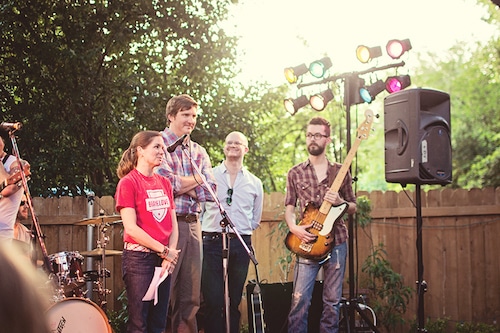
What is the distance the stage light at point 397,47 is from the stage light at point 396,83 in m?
0.28

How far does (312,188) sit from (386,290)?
81.8 inches

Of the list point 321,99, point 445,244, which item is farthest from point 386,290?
point 321,99

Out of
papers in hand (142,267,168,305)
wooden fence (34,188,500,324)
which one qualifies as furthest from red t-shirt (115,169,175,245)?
wooden fence (34,188,500,324)

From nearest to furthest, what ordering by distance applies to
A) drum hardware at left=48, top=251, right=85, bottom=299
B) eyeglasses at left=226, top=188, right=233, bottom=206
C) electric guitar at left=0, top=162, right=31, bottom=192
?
electric guitar at left=0, top=162, right=31, bottom=192 < drum hardware at left=48, top=251, right=85, bottom=299 < eyeglasses at left=226, top=188, right=233, bottom=206

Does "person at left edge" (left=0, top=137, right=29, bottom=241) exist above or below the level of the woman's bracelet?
above

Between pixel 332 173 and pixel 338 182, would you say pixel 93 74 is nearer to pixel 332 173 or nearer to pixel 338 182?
pixel 332 173

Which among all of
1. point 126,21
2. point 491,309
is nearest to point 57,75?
point 126,21

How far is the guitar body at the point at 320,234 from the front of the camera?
503 centimetres

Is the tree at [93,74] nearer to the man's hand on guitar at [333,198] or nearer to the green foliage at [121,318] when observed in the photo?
the green foliage at [121,318]

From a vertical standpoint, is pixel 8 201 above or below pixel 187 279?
above

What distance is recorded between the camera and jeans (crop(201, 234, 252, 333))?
5145 millimetres

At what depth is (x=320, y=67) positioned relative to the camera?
19.9ft

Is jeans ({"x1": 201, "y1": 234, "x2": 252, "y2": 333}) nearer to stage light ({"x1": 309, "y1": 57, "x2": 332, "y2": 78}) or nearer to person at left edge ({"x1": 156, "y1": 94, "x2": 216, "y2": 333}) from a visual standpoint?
person at left edge ({"x1": 156, "y1": 94, "x2": 216, "y2": 333})

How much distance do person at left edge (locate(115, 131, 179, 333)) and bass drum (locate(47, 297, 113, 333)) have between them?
413 millimetres
